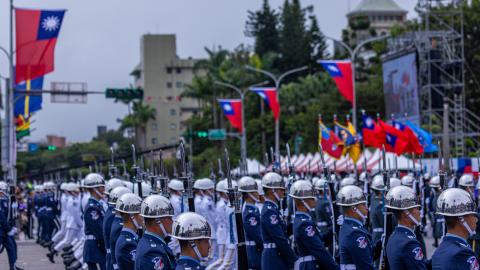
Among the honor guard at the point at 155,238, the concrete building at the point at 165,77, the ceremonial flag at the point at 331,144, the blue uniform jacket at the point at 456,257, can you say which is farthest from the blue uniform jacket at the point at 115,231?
the concrete building at the point at 165,77

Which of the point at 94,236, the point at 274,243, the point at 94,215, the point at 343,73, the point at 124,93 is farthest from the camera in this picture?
the point at 343,73

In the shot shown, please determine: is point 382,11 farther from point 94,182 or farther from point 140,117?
point 94,182

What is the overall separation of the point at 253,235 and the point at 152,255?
4.82 meters

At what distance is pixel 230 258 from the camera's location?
18.2m

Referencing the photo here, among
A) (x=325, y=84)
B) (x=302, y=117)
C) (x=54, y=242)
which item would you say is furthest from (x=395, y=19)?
(x=54, y=242)

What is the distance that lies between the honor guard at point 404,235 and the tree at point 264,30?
83391 millimetres

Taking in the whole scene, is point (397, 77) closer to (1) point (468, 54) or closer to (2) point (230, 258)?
(1) point (468, 54)

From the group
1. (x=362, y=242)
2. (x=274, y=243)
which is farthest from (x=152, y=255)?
(x=274, y=243)

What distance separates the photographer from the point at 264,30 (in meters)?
93.3

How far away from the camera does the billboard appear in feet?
167

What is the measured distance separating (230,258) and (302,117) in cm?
5096

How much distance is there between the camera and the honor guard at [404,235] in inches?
335

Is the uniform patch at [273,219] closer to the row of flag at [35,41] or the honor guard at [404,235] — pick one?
the honor guard at [404,235]

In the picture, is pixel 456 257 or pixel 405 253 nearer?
pixel 456 257
